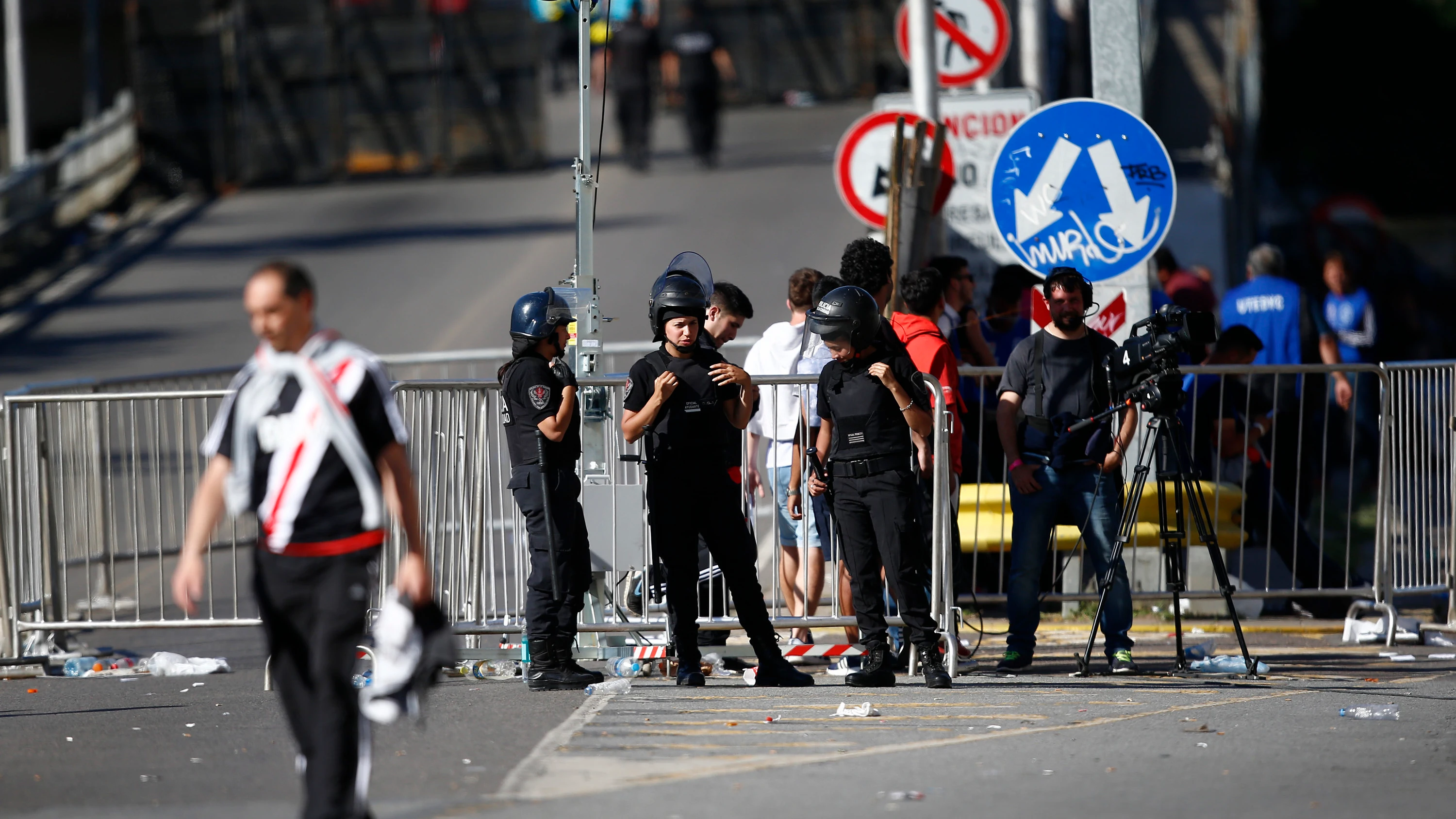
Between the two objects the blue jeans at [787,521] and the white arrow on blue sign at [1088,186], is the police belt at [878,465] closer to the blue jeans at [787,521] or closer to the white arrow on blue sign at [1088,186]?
the blue jeans at [787,521]

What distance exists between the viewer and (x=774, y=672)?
27.2ft

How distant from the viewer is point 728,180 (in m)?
25.8

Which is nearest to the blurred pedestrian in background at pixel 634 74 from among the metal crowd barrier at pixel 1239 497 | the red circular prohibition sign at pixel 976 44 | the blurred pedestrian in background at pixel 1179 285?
the red circular prohibition sign at pixel 976 44

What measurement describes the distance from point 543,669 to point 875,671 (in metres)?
1.53

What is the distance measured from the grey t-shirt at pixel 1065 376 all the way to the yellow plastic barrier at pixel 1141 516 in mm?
1386

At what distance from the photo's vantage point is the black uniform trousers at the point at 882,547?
791 centimetres

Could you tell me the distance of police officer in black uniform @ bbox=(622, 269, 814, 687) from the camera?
8.02 metres

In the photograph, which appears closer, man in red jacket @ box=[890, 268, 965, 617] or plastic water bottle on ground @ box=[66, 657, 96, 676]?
man in red jacket @ box=[890, 268, 965, 617]

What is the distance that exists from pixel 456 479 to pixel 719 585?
5.15 feet

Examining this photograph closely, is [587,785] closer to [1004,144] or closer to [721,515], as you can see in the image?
[721,515]

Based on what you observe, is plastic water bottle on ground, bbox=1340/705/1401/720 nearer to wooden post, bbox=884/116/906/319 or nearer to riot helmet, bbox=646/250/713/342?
riot helmet, bbox=646/250/713/342

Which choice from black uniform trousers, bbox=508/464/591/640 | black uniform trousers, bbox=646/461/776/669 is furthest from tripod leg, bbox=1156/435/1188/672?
black uniform trousers, bbox=508/464/591/640

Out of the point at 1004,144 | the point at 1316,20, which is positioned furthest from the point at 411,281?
the point at 1316,20

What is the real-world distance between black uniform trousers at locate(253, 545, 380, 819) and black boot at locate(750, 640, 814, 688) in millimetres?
3348
